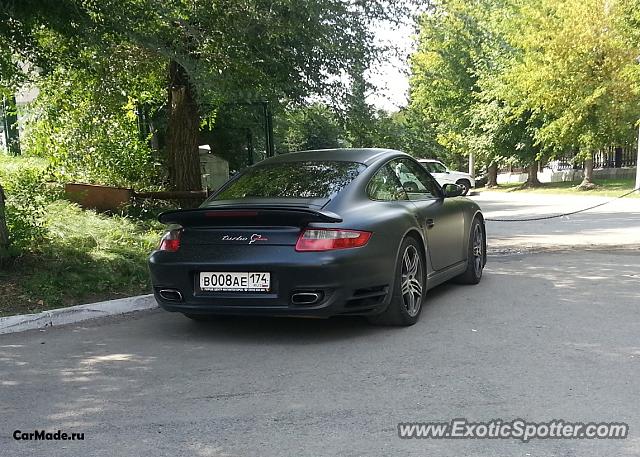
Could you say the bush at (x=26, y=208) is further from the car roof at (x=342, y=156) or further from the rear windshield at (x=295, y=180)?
the car roof at (x=342, y=156)

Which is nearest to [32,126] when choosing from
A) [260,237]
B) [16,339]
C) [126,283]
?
[126,283]

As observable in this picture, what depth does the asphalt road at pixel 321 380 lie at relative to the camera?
3227 millimetres

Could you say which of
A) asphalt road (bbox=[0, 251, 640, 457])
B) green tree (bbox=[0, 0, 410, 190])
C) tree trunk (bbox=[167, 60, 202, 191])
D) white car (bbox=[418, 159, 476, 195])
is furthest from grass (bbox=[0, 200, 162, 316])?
white car (bbox=[418, 159, 476, 195])

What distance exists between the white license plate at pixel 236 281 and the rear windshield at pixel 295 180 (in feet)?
2.81

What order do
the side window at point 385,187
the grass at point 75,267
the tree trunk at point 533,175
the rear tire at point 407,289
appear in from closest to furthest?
the rear tire at point 407,289 < the side window at point 385,187 < the grass at point 75,267 < the tree trunk at point 533,175

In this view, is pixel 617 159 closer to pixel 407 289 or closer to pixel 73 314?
pixel 407 289

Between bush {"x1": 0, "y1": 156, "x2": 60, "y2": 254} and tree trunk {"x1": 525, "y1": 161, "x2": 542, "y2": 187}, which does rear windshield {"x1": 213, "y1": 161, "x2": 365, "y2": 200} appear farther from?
tree trunk {"x1": 525, "y1": 161, "x2": 542, "y2": 187}

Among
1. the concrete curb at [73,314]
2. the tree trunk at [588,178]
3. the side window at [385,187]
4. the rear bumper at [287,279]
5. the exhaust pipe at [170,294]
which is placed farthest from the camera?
the tree trunk at [588,178]

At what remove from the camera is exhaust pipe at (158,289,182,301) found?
518 cm

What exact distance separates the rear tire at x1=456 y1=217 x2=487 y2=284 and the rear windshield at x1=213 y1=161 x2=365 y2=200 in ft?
6.96

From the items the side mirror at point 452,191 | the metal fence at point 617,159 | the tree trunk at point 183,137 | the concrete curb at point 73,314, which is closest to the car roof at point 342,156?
the side mirror at point 452,191

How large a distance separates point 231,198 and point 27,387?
2260 millimetres

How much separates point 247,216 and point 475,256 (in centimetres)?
334

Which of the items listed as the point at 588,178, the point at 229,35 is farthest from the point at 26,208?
the point at 588,178
